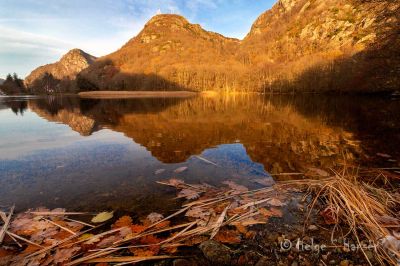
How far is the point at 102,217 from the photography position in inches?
190

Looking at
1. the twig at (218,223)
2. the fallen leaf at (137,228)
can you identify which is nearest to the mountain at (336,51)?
the twig at (218,223)

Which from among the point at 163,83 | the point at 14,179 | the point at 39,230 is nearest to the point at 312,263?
the point at 39,230

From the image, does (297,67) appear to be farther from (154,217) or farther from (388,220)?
(154,217)

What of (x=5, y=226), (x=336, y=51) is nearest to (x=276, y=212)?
(x=5, y=226)

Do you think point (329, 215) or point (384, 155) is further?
point (384, 155)

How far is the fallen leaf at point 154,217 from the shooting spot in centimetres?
463

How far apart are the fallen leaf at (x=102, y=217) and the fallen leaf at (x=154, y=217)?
90cm

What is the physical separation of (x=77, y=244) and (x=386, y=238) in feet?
17.1

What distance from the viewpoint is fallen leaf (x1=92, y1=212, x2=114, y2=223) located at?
4.70 m

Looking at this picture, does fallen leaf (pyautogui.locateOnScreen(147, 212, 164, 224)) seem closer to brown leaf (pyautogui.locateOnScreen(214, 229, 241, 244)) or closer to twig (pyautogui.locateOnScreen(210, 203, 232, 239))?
twig (pyautogui.locateOnScreen(210, 203, 232, 239))

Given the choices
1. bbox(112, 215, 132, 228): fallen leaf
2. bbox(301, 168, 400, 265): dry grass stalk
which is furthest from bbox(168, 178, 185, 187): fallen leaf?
bbox(301, 168, 400, 265): dry grass stalk

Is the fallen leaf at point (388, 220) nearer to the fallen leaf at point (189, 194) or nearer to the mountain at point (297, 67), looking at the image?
the fallen leaf at point (189, 194)

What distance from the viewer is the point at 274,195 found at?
5570 millimetres

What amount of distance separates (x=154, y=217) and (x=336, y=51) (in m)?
155
